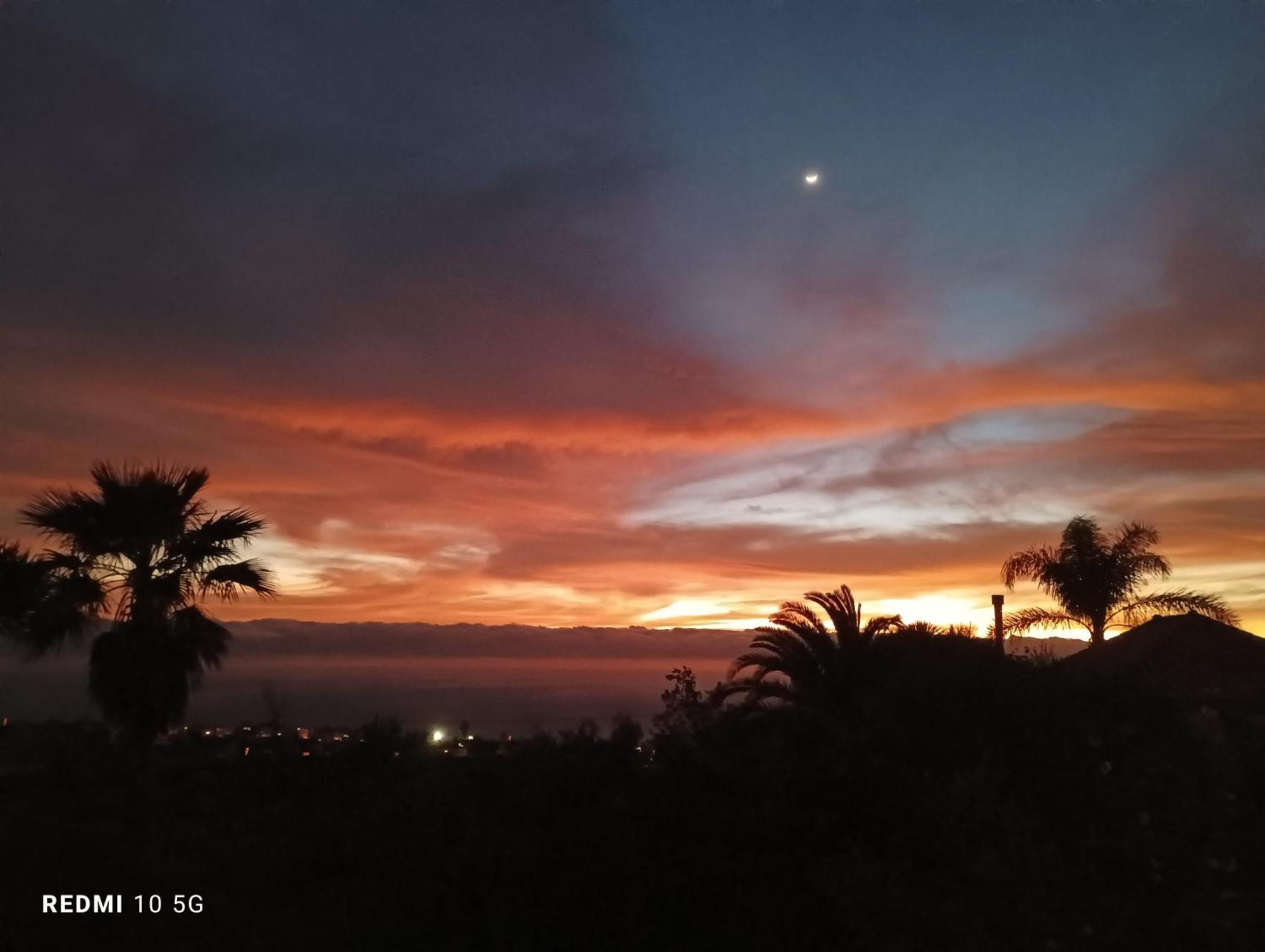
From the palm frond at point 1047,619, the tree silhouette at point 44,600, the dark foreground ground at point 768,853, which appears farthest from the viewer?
the palm frond at point 1047,619

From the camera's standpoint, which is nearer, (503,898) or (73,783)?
(503,898)

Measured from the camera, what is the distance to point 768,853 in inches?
337

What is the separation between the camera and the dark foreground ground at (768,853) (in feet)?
25.5

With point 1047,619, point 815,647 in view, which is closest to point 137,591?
point 815,647

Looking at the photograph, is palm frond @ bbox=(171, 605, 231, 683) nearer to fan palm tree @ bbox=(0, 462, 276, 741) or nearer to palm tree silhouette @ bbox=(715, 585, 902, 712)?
fan palm tree @ bbox=(0, 462, 276, 741)

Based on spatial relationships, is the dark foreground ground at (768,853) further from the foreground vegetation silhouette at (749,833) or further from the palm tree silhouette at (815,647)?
the palm tree silhouette at (815,647)

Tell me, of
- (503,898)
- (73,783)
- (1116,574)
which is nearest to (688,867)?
(503,898)

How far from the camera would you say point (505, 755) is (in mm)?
10516

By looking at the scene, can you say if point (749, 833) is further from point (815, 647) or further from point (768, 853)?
point (815, 647)

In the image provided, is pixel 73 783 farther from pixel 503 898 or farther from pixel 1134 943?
pixel 1134 943

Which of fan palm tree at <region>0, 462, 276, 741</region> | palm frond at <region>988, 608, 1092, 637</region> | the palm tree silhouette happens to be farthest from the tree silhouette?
palm frond at <region>988, 608, 1092, 637</region>

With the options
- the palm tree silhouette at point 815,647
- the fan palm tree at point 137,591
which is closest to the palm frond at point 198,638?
the fan palm tree at point 137,591

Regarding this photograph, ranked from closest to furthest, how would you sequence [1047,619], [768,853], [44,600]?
[768,853] < [44,600] < [1047,619]

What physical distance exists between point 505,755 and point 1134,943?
5.68 m
